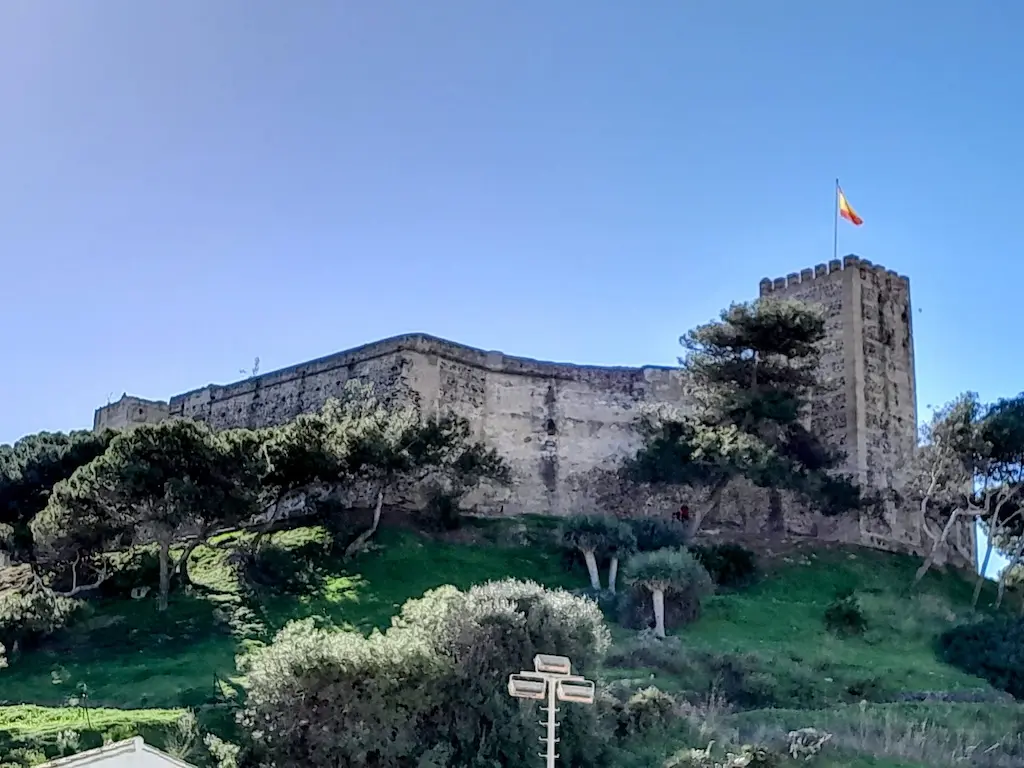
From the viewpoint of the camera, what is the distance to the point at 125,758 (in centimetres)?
1195

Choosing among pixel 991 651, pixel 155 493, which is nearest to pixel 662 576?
pixel 991 651

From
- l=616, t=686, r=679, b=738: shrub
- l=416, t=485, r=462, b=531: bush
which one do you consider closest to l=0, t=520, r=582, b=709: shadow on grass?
l=416, t=485, r=462, b=531: bush

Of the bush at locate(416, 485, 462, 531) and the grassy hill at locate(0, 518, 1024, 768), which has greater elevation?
the bush at locate(416, 485, 462, 531)

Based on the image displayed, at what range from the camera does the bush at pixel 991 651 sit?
73.5 feet

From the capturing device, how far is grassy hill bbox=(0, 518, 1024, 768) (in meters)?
17.5

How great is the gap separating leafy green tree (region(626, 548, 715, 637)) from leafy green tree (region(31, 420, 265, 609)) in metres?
7.67

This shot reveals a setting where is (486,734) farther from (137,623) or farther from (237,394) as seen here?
(237,394)

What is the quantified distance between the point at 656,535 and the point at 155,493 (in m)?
11.4

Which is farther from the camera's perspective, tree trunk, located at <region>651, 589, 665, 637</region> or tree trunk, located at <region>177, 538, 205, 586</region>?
tree trunk, located at <region>177, 538, 205, 586</region>

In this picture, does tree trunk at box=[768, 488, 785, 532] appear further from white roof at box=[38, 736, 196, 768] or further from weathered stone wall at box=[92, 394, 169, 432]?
white roof at box=[38, 736, 196, 768]

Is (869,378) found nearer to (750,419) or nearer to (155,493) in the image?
(750,419)

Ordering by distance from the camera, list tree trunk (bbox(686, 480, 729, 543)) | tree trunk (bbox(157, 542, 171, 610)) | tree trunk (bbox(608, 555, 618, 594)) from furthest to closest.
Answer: tree trunk (bbox(686, 480, 729, 543))
tree trunk (bbox(608, 555, 618, 594))
tree trunk (bbox(157, 542, 171, 610))

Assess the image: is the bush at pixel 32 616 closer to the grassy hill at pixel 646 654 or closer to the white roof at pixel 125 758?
the grassy hill at pixel 646 654

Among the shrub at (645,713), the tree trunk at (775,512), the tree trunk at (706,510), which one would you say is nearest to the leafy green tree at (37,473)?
the tree trunk at (706,510)
